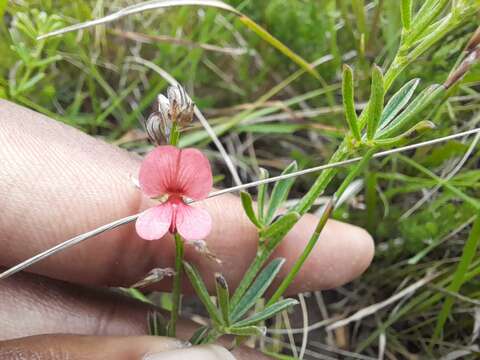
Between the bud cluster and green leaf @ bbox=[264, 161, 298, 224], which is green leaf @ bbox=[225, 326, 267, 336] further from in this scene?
the bud cluster

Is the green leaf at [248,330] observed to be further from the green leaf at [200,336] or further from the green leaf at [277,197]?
the green leaf at [277,197]

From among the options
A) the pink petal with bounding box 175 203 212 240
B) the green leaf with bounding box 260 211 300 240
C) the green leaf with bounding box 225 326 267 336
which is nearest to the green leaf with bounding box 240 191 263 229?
the green leaf with bounding box 260 211 300 240

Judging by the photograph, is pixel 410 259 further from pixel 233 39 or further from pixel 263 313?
pixel 233 39

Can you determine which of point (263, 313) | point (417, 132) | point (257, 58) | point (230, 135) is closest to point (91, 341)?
point (263, 313)

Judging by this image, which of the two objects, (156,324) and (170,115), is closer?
(170,115)

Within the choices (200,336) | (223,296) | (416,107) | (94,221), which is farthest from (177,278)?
(416,107)

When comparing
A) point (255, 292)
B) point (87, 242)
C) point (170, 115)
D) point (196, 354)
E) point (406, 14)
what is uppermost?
point (406, 14)

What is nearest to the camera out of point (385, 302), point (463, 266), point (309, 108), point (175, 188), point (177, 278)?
point (175, 188)

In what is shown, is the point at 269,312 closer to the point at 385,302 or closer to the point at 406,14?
the point at 385,302
